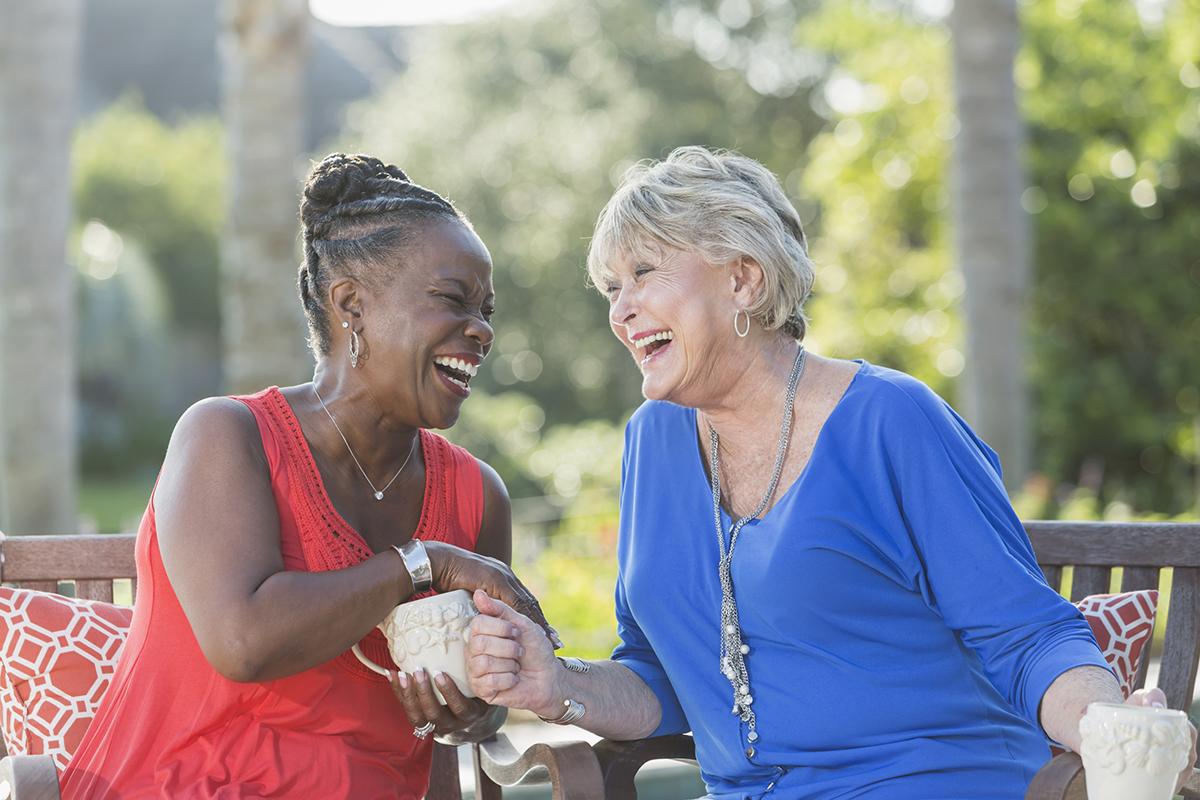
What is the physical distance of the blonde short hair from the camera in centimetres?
275

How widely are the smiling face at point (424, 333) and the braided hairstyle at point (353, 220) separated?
1.5 inches

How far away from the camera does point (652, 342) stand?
2811mm

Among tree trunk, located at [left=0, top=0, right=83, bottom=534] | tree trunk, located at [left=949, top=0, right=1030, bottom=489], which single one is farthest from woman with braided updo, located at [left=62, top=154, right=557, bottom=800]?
tree trunk, located at [left=949, top=0, right=1030, bottom=489]

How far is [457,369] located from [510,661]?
577 millimetres

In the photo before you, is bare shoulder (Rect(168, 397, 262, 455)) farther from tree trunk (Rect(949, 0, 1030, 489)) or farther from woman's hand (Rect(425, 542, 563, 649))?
tree trunk (Rect(949, 0, 1030, 489))

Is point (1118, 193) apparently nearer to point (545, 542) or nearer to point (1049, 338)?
point (1049, 338)

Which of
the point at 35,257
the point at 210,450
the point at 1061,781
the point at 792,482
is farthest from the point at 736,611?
the point at 35,257

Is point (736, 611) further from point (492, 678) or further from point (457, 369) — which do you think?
point (457, 369)

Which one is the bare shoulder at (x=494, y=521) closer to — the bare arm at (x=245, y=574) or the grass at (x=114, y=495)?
the bare arm at (x=245, y=574)

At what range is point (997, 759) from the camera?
2.65m

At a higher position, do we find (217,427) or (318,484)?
(217,427)

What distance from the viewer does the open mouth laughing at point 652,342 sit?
2.79m

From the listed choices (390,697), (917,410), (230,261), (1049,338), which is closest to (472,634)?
(390,697)

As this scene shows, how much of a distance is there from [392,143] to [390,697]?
1014 inches
